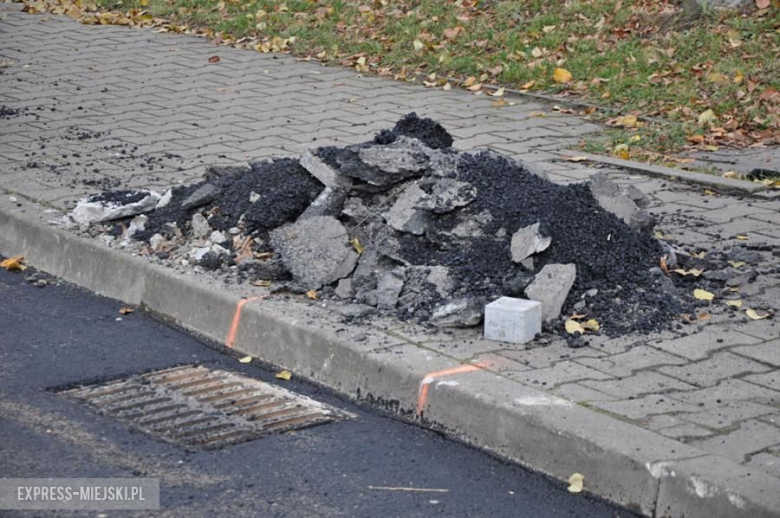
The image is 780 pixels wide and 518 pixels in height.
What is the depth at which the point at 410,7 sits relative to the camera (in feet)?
44.0

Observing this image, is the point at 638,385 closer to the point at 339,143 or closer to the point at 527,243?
the point at 527,243

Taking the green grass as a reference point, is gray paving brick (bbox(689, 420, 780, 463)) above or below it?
below

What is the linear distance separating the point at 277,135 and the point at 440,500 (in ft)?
18.3

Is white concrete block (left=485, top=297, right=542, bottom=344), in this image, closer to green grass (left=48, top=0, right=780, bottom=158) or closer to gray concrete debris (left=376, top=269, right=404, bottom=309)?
gray concrete debris (left=376, top=269, right=404, bottom=309)

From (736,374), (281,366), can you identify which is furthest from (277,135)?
(736,374)

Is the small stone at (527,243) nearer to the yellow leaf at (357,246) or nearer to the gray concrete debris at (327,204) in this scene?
the yellow leaf at (357,246)

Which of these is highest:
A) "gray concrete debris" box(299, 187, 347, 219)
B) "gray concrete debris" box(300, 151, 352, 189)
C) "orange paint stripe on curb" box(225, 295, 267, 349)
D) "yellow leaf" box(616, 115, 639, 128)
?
"yellow leaf" box(616, 115, 639, 128)

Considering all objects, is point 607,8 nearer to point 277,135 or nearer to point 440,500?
point 277,135

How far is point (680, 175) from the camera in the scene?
27.1ft

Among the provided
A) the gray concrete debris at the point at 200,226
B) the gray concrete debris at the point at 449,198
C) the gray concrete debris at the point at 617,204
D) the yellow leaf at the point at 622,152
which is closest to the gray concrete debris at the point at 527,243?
the gray concrete debris at the point at 449,198

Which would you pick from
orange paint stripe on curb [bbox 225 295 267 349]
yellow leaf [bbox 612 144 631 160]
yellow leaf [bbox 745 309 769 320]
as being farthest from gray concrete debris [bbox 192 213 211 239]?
yellow leaf [bbox 612 144 631 160]

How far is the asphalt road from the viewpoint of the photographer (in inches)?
168

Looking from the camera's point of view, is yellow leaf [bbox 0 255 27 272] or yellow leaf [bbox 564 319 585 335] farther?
yellow leaf [bbox 0 255 27 272]

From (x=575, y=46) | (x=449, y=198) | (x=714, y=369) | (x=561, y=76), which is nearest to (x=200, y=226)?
(x=449, y=198)
